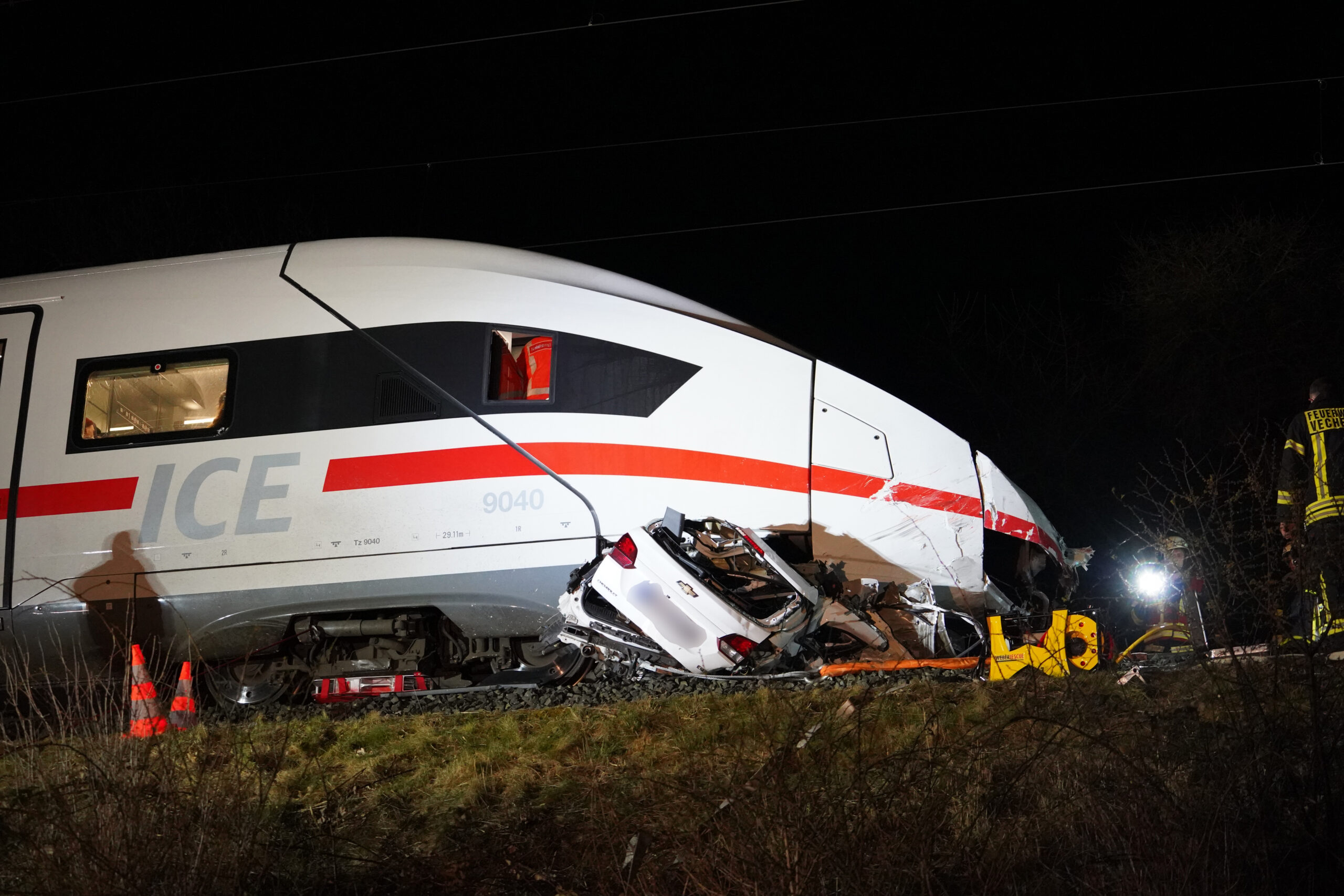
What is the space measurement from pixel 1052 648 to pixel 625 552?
2852 mm

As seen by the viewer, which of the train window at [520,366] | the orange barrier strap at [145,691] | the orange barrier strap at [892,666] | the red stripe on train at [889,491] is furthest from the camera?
the train window at [520,366]

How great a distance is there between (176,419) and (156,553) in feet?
3.23

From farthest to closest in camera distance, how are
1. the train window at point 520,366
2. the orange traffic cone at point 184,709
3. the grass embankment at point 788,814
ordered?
the train window at point 520,366 < the orange traffic cone at point 184,709 < the grass embankment at point 788,814

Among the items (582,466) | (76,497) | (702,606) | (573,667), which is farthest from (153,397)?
(702,606)

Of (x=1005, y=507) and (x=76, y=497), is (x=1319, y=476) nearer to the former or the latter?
(x=1005, y=507)

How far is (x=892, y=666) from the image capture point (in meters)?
6.68

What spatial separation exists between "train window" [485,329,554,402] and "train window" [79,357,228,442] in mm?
1993

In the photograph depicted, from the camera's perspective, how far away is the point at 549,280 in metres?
7.28

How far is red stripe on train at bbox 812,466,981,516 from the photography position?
6961 mm

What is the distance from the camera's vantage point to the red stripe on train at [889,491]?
274 inches

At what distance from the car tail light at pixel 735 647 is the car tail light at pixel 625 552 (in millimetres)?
768

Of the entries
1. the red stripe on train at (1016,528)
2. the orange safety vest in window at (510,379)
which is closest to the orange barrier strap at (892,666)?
the red stripe on train at (1016,528)

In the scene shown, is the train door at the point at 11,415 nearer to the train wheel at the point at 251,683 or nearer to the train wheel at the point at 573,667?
the train wheel at the point at 251,683

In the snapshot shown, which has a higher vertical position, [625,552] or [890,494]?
[890,494]
